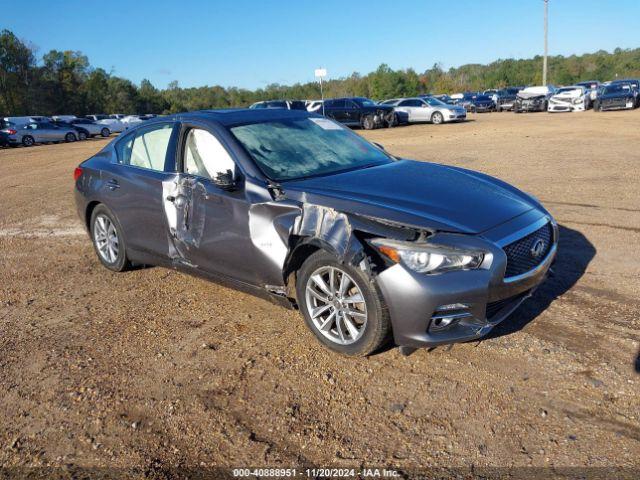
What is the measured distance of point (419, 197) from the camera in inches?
152

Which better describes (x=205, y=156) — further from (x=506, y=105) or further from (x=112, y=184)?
(x=506, y=105)

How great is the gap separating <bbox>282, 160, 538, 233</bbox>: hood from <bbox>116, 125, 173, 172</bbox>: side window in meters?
1.50

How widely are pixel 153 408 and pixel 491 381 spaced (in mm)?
2053

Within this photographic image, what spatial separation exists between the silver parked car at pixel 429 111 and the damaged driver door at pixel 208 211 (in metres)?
26.2

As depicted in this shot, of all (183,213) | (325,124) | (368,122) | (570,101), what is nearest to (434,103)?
(368,122)

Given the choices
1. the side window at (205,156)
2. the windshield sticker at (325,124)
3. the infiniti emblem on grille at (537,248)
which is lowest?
the infiniti emblem on grille at (537,248)

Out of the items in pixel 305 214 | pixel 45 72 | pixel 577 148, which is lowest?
pixel 577 148

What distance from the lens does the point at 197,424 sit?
3176 mm

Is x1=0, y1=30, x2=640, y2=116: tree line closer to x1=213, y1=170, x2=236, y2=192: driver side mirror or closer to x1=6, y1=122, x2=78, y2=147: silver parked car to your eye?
x1=6, y1=122, x2=78, y2=147: silver parked car

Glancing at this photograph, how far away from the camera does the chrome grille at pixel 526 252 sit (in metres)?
3.53

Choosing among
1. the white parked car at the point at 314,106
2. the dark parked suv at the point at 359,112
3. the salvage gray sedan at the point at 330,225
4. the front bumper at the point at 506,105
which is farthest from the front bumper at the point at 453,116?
the salvage gray sedan at the point at 330,225

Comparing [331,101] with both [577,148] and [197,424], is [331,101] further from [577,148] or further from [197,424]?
[197,424]

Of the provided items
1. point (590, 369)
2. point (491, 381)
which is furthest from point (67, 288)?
point (590, 369)

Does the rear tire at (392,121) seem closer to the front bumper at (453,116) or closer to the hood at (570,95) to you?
the front bumper at (453,116)
